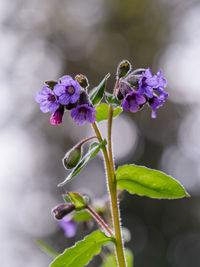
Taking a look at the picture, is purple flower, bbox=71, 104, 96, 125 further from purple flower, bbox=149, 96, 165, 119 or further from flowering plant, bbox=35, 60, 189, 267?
purple flower, bbox=149, 96, 165, 119

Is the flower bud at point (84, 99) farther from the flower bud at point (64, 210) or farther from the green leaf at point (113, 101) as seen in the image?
the flower bud at point (64, 210)

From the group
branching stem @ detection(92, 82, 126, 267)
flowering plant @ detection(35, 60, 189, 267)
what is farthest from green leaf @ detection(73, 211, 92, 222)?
branching stem @ detection(92, 82, 126, 267)

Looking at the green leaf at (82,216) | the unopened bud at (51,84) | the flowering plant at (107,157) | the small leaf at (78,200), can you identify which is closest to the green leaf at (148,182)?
the flowering plant at (107,157)

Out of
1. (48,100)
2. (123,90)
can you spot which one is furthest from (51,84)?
(123,90)

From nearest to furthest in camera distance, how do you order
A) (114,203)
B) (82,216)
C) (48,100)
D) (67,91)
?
(114,203) → (67,91) → (48,100) → (82,216)

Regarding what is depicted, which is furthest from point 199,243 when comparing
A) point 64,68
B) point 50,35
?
point 50,35

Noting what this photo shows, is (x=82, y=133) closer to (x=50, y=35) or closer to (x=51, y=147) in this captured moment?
(x=51, y=147)

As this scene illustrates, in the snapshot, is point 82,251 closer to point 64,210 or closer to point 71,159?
point 64,210
